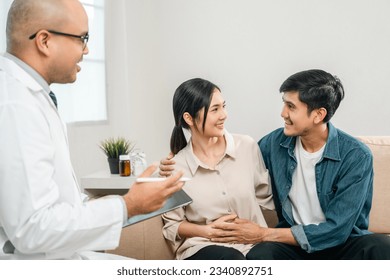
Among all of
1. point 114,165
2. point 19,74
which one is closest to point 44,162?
point 19,74

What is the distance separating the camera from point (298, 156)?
74.7 inches

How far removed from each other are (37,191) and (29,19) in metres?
0.42

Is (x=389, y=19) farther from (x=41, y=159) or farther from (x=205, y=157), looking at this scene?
(x=41, y=159)

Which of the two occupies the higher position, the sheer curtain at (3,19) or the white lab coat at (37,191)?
the sheer curtain at (3,19)

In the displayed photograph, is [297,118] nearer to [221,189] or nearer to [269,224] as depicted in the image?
[221,189]

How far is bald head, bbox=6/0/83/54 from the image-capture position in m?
1.19

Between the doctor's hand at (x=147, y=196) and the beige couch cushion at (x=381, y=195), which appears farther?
the beige couch cushion at (x=381, y=195)

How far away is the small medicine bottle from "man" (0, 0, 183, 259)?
43.4 inches

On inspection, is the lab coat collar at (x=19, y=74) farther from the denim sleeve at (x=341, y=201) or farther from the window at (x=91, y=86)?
Result: the window at (x=91, y=86)

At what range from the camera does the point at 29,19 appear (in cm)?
119

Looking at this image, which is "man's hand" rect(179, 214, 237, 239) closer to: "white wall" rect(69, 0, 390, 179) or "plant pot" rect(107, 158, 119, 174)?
"plant pot" rect(107, 158, 119, 174)

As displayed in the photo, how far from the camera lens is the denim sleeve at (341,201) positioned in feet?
5.71

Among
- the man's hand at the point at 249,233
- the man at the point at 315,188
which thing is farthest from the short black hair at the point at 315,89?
the man's hand at the point at 249,233
